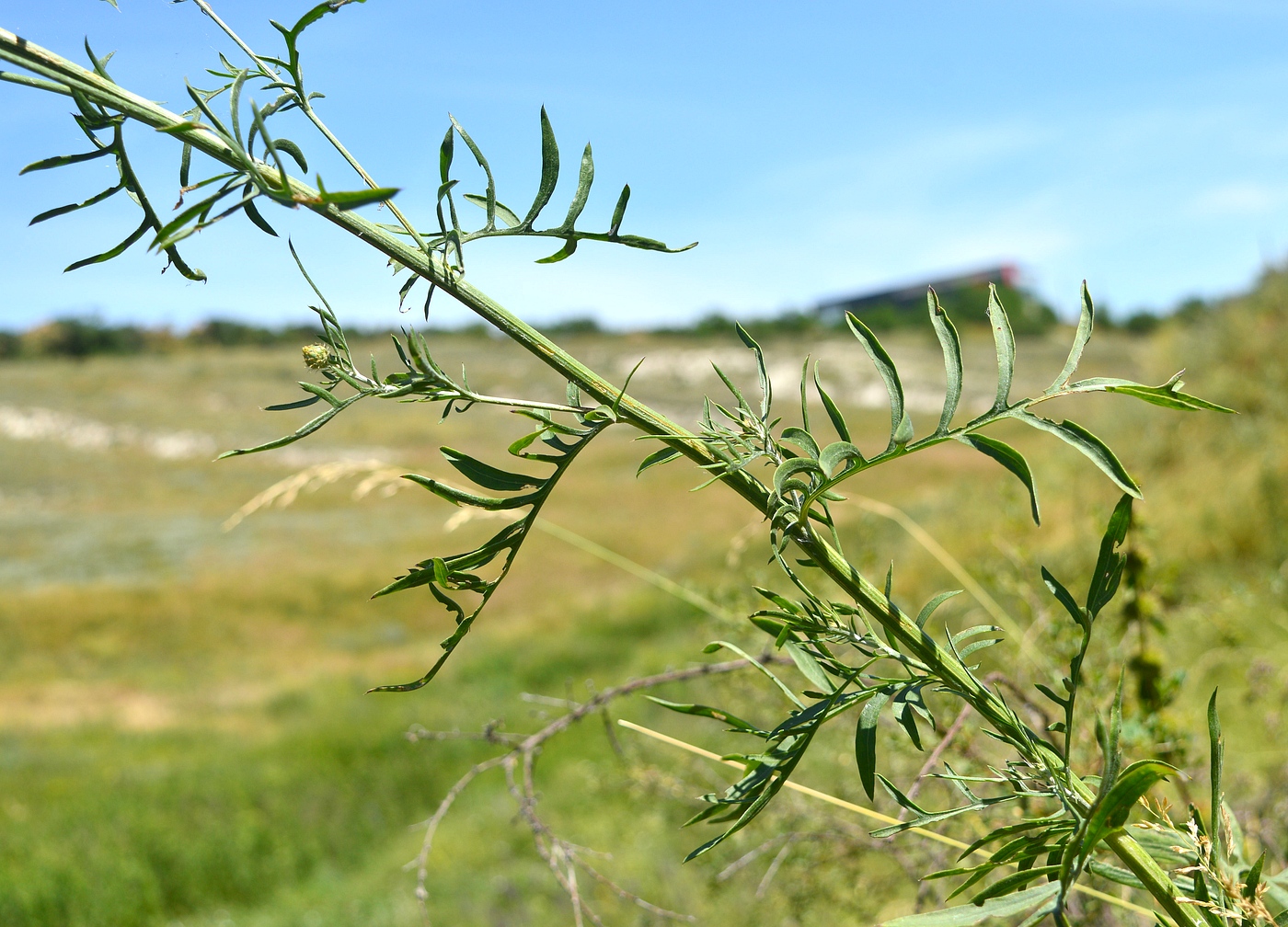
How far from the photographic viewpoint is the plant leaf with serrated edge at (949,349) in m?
0.38

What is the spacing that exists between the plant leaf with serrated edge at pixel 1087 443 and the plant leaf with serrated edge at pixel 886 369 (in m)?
0.05

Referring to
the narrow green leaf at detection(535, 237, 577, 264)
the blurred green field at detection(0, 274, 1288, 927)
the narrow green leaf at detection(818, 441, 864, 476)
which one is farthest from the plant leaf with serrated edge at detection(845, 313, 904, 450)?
the blurred green field at detection(0, 274, 1288, 927)

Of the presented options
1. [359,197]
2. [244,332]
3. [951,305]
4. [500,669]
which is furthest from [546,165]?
[244,332]

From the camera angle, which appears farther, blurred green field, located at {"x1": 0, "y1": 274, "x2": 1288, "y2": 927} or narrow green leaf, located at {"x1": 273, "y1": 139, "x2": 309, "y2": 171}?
blurred green field, located at {"x1": 0, "y1": 274, "x2": 1288, "y2": 927}

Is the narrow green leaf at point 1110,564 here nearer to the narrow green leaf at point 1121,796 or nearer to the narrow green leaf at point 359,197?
the narrow green leaf at point 1121,796

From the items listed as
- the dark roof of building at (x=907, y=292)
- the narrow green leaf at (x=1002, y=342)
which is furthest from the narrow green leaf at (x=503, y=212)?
the dark roof of building at (x=907, y=292)

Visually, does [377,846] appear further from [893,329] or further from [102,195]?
[893,329]

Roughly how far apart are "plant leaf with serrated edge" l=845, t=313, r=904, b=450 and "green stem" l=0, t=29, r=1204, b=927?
0.06 metres

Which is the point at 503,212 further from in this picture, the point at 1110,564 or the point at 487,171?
the point at 1110,564

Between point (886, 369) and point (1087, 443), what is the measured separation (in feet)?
0.28

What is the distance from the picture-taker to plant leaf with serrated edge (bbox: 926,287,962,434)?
38 centimetres

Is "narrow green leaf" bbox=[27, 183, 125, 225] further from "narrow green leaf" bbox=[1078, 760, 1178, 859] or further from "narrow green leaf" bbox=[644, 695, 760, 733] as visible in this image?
"narrow green leaf" bbox=[1078, 760, 1178, 859]

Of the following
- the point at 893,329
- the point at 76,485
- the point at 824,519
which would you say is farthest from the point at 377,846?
the point at 893,329

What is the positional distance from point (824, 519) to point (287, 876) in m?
5.67
